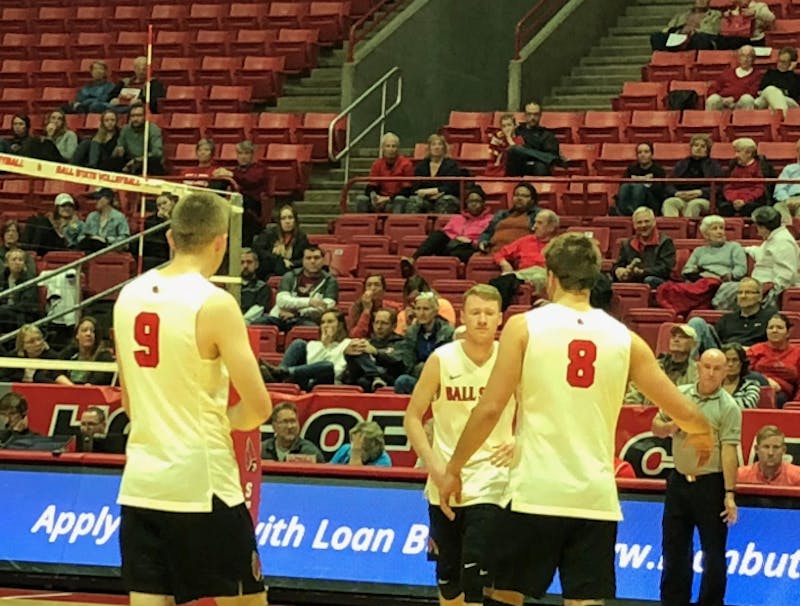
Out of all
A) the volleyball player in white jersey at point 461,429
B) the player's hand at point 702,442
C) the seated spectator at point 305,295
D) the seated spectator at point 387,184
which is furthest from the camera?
the seated spectator at point 387,184

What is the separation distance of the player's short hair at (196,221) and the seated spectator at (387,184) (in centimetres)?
1084

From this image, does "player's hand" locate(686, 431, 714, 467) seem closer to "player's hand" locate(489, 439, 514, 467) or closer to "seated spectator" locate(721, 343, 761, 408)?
"player's hand" locate(489, 439, 514, 467)

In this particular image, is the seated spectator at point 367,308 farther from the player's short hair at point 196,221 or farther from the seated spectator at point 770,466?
the player's short hair at point 196,221

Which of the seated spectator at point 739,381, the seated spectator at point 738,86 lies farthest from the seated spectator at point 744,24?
the seated spectator at point 739,381

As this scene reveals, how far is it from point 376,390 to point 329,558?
301cm

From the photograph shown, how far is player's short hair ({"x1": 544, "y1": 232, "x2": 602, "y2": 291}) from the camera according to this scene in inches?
212

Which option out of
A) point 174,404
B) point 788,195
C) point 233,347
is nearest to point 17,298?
point 788,195

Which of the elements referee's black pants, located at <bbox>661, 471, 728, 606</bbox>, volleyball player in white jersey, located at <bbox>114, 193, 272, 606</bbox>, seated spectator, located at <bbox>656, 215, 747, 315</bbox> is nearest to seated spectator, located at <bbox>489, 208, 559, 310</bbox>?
seated spectator, located at <bbox>656, 215, 747, 315</bbox>

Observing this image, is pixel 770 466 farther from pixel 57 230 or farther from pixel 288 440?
pixel 57 230

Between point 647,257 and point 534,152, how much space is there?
2705 millimetres

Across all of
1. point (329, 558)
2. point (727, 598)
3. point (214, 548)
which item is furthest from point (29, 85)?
point (214, 548)

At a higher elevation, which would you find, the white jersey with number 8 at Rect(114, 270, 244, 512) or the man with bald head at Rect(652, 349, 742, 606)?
the white jersey with number 8 at Rect(114, 270, 244, 512)

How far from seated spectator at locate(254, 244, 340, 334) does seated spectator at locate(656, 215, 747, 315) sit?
2.93 metres

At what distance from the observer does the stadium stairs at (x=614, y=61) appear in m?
19.0
